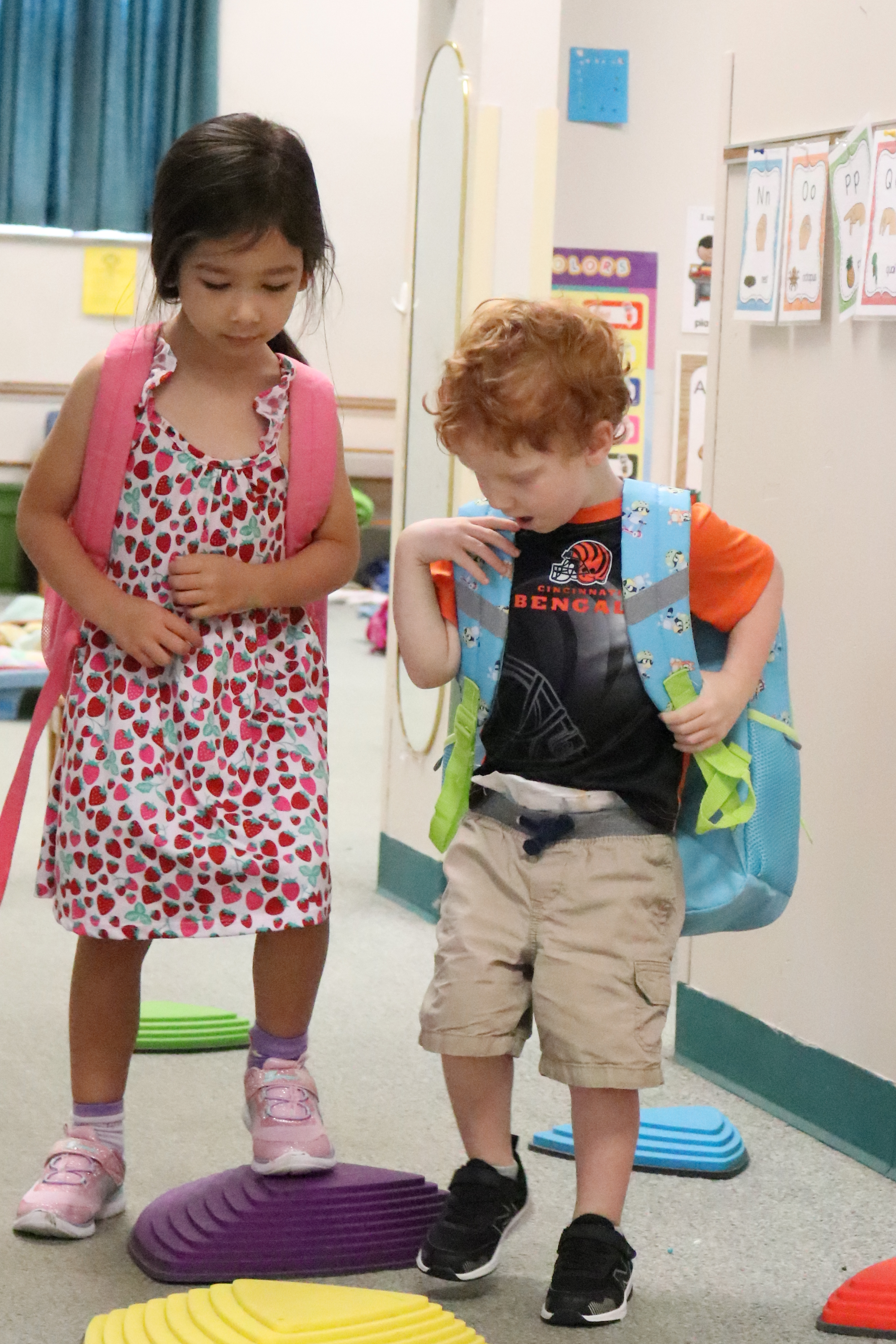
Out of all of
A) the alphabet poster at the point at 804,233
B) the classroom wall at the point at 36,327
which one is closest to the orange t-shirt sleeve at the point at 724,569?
the alphabet poster at the point at 804,233

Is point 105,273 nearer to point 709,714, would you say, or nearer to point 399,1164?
point 399,1164

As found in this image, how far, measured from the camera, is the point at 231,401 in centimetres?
149

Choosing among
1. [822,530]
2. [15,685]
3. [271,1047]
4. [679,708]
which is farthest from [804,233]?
[15,685]

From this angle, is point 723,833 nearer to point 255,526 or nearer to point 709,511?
point 709,511

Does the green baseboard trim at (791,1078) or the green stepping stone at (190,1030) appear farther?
the green stepping stone at (190,1030)

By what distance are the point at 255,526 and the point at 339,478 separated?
0.33ft

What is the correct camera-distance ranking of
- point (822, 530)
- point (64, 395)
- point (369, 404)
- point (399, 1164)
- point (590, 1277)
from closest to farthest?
point (590, 1277) → point (399, 1164) → point (822, 530) → point (64, 395) → point (369, 404)

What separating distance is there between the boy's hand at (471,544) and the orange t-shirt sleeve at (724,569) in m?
0.15

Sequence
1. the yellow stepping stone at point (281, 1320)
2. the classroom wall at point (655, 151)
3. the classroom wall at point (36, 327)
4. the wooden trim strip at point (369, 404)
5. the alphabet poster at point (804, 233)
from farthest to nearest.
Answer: the wooden trim strip at point (369, 404), the classroom wall at point (36, 327), the classroom wall at point (655, 151), the alphabet poster at point (804, 233), the yellow stepping stone at point (281, 1320)

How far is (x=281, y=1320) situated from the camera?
4.08ft

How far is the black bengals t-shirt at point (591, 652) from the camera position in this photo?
137 cm

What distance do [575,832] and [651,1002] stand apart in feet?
0.51

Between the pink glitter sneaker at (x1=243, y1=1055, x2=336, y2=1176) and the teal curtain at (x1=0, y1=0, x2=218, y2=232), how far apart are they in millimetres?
5686

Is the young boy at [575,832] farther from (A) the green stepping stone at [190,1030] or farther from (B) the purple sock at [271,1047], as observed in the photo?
(A) the green stepping stone at [190,1030]
